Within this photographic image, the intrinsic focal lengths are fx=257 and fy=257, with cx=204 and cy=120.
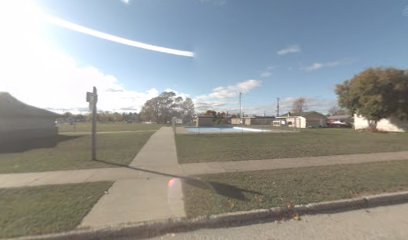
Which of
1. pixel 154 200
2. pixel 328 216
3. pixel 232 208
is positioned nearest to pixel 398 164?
pixel 328 216

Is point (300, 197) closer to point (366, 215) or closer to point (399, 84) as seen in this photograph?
point (366, 215)

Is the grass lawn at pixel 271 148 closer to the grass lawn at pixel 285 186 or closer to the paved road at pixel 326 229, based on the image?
the grass lawn at pixel 285 186

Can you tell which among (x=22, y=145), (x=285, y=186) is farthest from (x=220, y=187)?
(x=22, y=145)

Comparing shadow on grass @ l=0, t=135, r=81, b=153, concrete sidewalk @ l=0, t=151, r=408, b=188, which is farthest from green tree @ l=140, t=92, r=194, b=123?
concrete sidewalk @ l=0, t=151, r=408, b=188

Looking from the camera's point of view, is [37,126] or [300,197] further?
[37,126]

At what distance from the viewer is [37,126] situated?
995 inches

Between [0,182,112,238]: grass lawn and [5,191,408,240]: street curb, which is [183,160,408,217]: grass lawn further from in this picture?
[0,182,112,238]: grass lawn

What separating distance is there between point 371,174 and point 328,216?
11.4 ft

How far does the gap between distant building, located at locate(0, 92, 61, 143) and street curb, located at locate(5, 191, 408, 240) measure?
20.5 m

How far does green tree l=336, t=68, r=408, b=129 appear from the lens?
2686 cm

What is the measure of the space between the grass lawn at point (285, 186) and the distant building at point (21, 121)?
801 inches

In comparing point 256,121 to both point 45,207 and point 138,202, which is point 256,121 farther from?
point 45,207

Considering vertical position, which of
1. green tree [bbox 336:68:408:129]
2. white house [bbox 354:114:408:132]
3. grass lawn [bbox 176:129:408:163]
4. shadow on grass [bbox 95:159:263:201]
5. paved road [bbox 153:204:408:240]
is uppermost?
green tree [bbox 336:68:408:129]

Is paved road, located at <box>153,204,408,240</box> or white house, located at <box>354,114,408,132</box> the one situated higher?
white house, located at <box>354,114,408,132</box>
